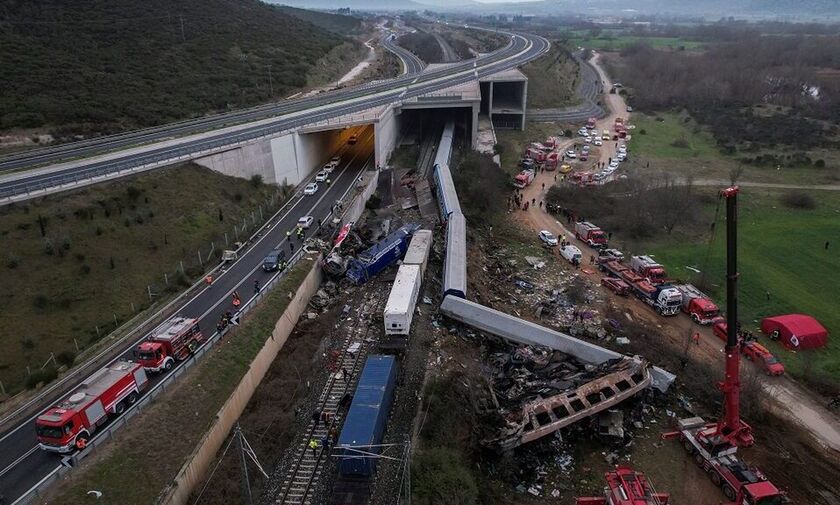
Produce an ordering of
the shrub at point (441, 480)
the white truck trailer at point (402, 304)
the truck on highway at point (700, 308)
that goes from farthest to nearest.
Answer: the truck on highway at point (700, 308), the white truck trailer at point (402, 304), the shrub at point (441, 480)

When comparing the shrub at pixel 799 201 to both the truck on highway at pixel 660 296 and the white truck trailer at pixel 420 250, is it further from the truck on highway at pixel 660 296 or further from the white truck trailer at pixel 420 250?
the white truck trailer at pixel 420 250

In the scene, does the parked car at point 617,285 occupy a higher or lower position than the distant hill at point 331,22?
lower

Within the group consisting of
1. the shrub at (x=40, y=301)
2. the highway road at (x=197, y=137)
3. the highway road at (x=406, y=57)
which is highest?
the highway road at (x=406, y=57)

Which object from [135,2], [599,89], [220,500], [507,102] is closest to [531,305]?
[220,500]

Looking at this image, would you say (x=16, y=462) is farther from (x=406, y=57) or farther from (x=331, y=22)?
(x=331, y=22)

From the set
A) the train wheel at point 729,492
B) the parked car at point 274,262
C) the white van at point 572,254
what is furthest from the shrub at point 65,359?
the white van at point 572,254

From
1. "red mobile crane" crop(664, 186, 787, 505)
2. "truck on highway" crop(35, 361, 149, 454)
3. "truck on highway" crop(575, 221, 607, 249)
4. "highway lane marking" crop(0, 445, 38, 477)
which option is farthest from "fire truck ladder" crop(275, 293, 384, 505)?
"truck on highway" crop(575, 221, 607, 249)

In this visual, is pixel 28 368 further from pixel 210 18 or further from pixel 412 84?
pixel 210 18
